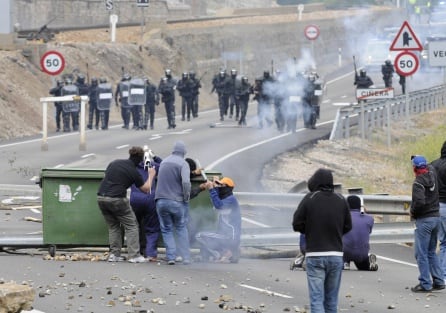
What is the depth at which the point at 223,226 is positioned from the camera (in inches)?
700

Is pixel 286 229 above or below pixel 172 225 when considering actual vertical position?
below

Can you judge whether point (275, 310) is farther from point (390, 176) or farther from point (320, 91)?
point (320, 91)

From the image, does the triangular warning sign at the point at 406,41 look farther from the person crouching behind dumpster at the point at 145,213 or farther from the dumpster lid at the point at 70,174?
the dumpster lid at the point at 70,174

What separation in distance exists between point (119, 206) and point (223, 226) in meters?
1.44

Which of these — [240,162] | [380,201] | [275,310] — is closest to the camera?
[275,310]

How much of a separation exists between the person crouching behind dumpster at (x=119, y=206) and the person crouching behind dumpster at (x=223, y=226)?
92 centimetres

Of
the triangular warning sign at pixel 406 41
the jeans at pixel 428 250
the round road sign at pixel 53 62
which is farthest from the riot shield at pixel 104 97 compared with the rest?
the jeans at pixel 428 250

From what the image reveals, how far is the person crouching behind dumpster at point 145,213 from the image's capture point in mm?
17812

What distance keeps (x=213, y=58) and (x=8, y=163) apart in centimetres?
3780

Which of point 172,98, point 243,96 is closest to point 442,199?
point 172,98

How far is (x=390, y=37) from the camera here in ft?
210

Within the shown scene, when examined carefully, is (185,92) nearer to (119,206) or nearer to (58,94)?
(58,94)

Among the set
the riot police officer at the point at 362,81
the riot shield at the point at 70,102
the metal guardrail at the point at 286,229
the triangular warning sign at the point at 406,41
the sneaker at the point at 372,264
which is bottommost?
the sneaker at the point at 372,264

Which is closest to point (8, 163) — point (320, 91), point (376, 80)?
point (320, 91)
